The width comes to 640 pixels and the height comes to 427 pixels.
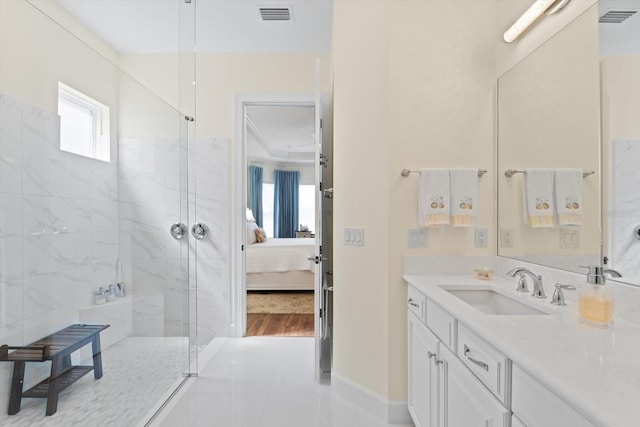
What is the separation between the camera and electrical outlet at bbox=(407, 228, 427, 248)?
6.54ft

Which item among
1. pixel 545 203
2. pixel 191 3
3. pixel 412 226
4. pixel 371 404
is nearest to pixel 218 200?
pixel 191 3

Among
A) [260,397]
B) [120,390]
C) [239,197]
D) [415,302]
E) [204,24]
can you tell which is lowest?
[260,397]

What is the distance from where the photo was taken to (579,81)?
1440 millimetres

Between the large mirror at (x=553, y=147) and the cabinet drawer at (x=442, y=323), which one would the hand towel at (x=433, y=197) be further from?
the cabinet drawer at (x=442, y=323)

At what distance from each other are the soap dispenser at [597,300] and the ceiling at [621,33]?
2.62ft

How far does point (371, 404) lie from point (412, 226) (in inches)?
44.7

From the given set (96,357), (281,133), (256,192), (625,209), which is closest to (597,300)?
(625,209)

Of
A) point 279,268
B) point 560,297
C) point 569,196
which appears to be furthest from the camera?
point 279,268

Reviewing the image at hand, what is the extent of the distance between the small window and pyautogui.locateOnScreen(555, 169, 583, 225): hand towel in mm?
2464

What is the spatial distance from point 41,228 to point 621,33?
104 inches

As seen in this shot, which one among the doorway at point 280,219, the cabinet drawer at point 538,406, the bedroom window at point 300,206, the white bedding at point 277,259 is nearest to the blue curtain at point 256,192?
the doorway at point 280,219

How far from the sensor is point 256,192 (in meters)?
8.00

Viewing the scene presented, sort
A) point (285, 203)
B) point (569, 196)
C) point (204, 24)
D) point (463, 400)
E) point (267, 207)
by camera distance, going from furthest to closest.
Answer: point (285, 203), point (267, 207), point (204, 24), point (569, 196), point (463, 400)

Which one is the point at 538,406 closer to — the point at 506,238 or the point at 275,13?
the point at 506,238
